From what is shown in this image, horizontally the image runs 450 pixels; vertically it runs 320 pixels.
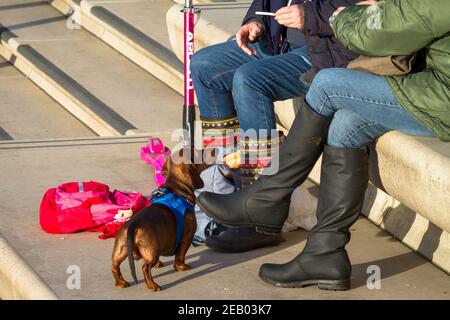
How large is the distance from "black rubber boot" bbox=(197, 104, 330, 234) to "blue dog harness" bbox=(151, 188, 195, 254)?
0.57ft

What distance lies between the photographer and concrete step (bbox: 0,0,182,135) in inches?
291

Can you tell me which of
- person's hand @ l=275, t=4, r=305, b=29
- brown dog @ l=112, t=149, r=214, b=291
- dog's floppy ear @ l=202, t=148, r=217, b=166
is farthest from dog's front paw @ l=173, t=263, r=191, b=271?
person's hand @ l=275, t=4, r=305, b=29

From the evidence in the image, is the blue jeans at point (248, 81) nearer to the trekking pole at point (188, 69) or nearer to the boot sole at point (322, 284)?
the trekking pole at point (188, 69)

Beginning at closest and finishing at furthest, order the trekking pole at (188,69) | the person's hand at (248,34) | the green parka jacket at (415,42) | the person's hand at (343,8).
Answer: the green parka jacket at (415,42), the person's hand at (343,8), the person's hand at (248,34), the trekking pole at (188,69)

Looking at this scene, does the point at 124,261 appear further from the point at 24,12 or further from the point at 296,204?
the point at 24,12

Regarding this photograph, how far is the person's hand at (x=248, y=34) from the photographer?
18.2 ft

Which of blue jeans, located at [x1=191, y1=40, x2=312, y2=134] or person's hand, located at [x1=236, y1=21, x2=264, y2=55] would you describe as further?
person's hand, located at [x1=236, y1=21, x2=264, y2=55]

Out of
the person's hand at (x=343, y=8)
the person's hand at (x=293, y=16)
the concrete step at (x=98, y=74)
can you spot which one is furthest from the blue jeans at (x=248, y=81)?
the concrete step at (x=98, y=74)

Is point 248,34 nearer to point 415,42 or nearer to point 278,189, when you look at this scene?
point 278,189

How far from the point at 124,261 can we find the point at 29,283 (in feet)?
1.49

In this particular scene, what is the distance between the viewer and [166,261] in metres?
5.10

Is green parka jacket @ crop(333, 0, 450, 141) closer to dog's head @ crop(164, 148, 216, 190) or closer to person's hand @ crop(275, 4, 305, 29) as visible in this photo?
person's hand @ crop(275, 4, 305, 29)

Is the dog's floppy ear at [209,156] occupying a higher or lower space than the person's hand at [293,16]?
lower

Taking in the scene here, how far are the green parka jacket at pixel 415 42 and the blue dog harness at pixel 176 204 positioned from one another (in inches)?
37.9
